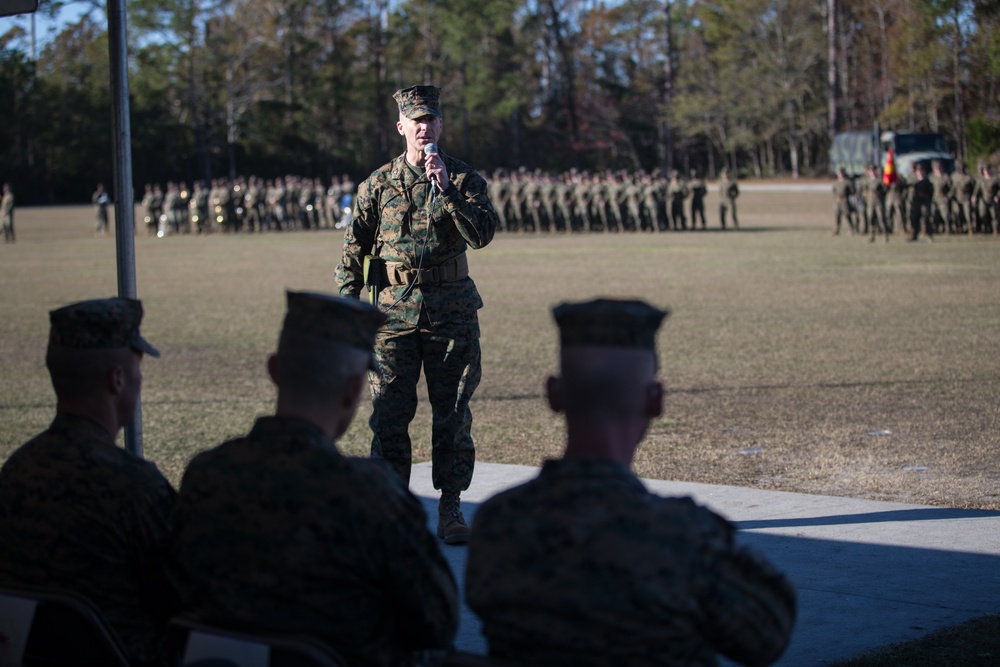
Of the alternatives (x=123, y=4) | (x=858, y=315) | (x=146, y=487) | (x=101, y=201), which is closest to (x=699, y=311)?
(x=858, y=315)

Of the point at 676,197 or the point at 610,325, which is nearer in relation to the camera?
the point at 610,325

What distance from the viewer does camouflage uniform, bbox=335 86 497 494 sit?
5836 millimetres

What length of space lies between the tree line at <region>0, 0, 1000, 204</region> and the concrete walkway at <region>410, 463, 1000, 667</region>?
60.9 metres

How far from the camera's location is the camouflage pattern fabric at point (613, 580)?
7.60ft

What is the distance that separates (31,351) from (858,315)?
1041 cm

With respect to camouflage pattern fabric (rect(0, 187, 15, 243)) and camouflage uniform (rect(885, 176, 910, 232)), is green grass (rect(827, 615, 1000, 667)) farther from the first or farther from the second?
camouflage pattern fabric (rect(0, 187, 15, 243))

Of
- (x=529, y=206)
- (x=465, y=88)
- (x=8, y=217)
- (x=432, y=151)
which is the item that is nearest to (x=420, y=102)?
(x=432, y=151)

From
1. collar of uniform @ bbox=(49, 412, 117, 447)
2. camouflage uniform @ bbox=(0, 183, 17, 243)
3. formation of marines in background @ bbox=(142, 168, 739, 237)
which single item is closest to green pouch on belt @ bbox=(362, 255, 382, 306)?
collar of uniform @ bbox=(49, 412, 117, 447)

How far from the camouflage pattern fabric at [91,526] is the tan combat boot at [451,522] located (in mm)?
2791

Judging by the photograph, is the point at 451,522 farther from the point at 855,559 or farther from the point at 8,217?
the point at 8,217

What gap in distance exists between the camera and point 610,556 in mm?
2314

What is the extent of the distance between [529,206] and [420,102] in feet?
124

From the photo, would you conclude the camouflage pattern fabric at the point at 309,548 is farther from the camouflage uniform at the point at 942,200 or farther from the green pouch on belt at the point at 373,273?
the camouflage uniform at the point at 942,200

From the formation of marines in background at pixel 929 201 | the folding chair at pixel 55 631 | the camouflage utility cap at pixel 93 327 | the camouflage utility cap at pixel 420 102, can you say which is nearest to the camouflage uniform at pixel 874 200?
the formation of marines in background at pixel 929 201
